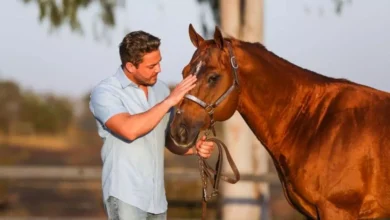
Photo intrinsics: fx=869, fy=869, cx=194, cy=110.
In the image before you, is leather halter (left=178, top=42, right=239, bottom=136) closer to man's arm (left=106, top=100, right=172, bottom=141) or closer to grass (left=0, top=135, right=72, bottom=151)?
man's arm (left=106, top=100, right=172, bottom=141)

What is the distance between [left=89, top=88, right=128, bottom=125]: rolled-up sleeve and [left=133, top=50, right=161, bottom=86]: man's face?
0.57 feet

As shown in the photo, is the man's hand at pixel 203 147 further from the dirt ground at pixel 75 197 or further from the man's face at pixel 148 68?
the dirt ground at pixel 75 197

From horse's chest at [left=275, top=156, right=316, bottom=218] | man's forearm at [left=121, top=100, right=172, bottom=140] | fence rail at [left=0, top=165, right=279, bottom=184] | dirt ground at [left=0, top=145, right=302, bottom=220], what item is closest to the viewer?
man's forearm at [left=121, top=100, right=172, bottom=140]

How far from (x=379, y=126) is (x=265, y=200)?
4.16m

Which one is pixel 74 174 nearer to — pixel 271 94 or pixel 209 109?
pixel 271 94

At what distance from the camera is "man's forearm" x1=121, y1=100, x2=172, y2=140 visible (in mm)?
4559

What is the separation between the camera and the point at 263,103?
516cm

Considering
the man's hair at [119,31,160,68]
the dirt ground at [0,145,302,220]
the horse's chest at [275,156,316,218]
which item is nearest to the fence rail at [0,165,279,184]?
the dirt ground at [0,145,302,220]

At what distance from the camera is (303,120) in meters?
5.23

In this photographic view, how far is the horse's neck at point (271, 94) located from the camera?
5.10 m

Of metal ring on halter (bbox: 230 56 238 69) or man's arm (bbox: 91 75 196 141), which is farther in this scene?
metal ring on halter (bbox: 230 56 238 69)

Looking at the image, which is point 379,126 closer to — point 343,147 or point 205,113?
point 343,147

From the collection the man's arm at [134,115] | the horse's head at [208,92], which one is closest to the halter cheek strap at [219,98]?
the horse's head at [208,92]

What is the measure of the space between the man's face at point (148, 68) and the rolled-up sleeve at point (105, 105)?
0.17 metres
